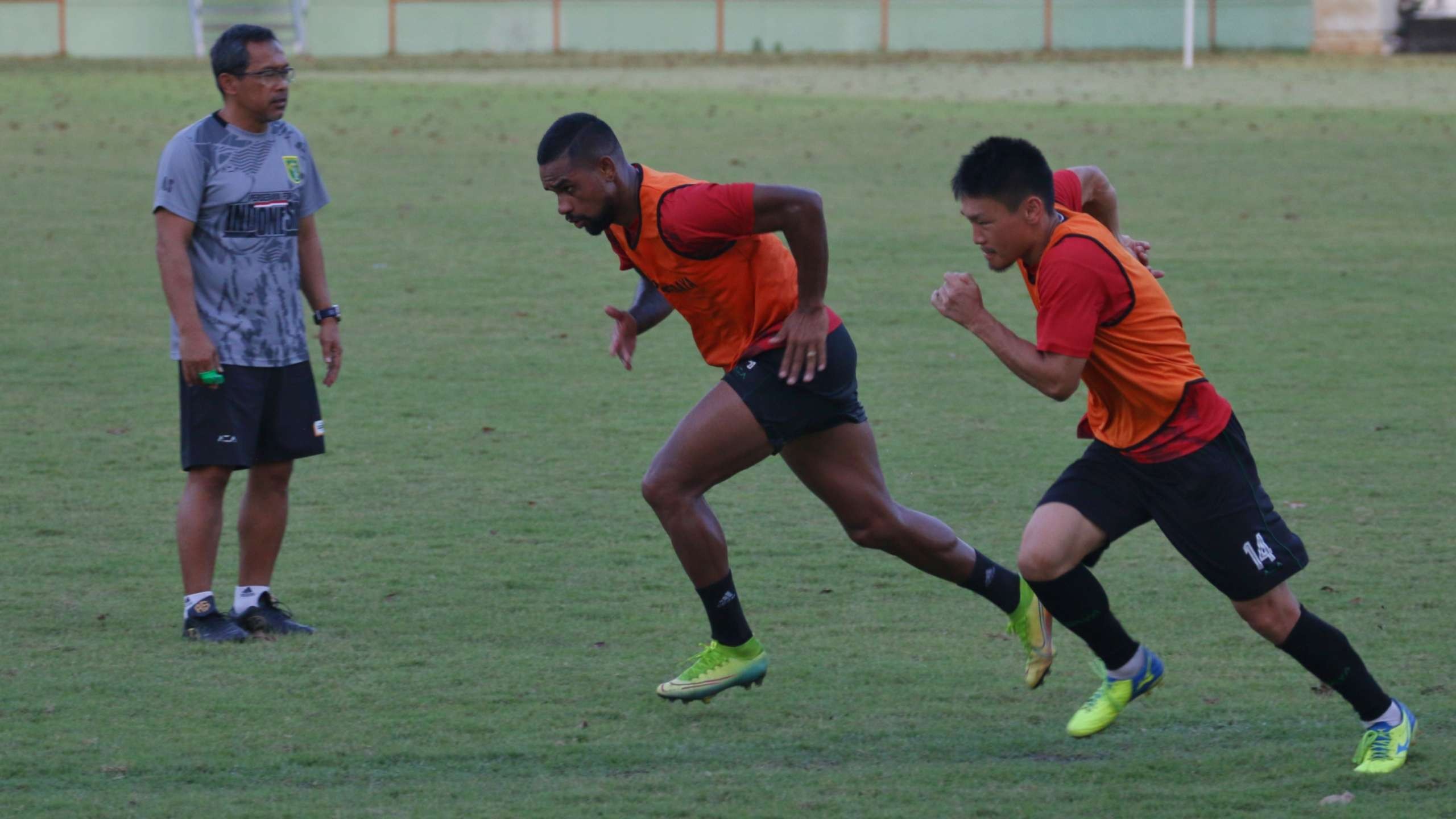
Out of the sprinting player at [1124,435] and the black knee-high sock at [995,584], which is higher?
the sprinting player at [1124,435]

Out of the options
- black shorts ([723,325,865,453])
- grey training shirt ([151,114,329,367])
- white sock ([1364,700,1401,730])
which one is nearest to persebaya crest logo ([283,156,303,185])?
grey training shirt ([151,114,329,367])

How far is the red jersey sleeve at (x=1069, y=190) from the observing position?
5277 mm

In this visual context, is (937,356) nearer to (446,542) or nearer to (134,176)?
(446,542)

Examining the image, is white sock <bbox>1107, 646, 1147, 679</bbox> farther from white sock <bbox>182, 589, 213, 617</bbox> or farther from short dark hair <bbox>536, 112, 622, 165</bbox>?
white sock <bbox>182, 589, 213, 617</bbox>

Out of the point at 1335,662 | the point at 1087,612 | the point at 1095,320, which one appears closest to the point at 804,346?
the point at 1095,320

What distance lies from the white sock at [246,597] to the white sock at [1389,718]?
12.0ft

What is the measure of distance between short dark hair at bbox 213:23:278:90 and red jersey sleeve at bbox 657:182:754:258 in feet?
5.30

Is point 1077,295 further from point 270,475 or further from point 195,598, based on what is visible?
point 195,598

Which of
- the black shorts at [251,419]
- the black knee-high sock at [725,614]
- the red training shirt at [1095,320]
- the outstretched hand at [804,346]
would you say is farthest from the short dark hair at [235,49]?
the red training shirt at [1095,320]

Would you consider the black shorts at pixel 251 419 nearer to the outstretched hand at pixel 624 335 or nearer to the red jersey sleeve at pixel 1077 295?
the outstretched hand at pixel 624 335

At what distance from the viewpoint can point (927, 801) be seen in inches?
177

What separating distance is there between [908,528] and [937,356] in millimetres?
5719

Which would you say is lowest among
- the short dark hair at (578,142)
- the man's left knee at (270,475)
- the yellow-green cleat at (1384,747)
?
the yellow-green cleat at (1384,747)

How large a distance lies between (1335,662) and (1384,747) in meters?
0.26
